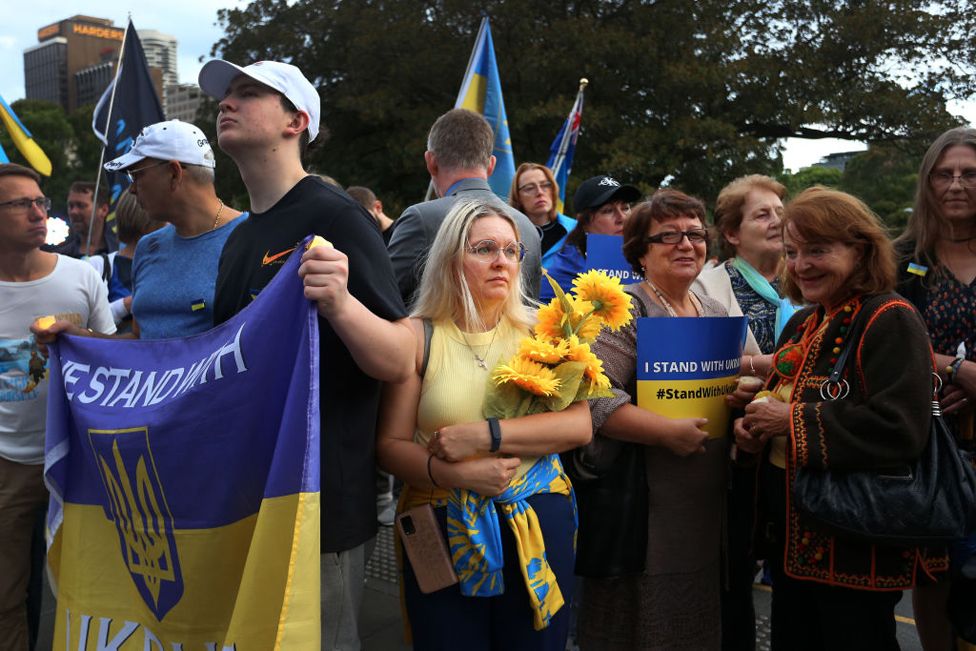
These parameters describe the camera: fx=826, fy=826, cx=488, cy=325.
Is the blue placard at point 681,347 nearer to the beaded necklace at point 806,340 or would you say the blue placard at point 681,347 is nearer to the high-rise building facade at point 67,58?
the beaded necklace at point 806,340

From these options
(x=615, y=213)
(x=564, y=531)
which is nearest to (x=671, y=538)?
(x=564, y=531)

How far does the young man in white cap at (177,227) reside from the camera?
3.05 metres

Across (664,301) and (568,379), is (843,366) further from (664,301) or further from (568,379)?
(568,379)

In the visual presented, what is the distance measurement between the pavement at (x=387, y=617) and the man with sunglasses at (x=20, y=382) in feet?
2.99

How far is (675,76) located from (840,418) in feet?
46.2

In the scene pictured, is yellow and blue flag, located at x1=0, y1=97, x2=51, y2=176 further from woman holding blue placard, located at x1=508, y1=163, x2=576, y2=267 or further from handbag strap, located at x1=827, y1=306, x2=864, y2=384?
handbag strap, located at x1=827, y1=306, x2=864, y2=384

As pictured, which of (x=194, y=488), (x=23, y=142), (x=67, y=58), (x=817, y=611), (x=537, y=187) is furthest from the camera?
(x=67, y=58)

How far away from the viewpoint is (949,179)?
3160 mm

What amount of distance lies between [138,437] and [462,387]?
0.96 metres

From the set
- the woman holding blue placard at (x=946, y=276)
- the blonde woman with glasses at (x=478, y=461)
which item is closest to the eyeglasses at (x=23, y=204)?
the blonde woman with glasses at (x=478, y=461)

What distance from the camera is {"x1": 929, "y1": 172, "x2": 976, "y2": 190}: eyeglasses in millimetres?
3119

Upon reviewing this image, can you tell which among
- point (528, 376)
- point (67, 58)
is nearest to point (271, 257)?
point (528, 376)

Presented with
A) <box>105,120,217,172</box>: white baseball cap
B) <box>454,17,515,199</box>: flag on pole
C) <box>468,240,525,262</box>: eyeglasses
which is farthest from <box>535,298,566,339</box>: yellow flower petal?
<box>454,17,515,199</box>: flag on pole

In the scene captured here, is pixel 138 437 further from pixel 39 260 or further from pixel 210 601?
pixel 39 260
